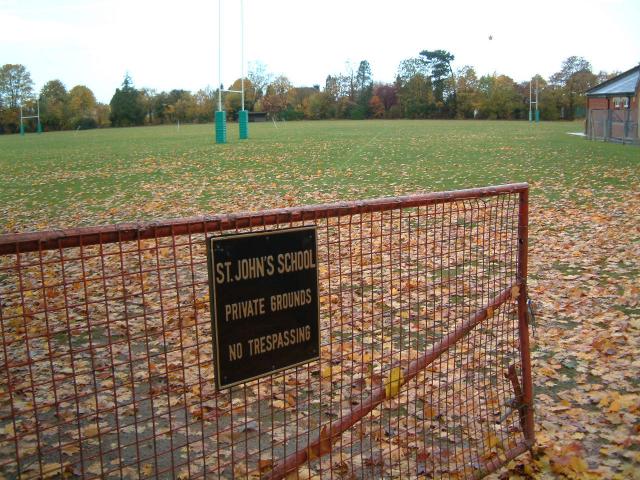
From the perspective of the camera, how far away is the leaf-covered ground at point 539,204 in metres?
4.80

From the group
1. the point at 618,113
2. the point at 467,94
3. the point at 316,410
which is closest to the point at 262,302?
the point at 316,410

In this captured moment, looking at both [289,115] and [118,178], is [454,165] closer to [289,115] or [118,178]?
[118,178]

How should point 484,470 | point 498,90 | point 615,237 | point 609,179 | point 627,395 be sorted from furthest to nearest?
point 498,90 → point 609,179 → point 615,237 → point 627,395 → point 484,470

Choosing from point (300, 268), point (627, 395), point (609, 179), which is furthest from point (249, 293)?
point (609, 179)

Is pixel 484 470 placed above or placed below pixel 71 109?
below

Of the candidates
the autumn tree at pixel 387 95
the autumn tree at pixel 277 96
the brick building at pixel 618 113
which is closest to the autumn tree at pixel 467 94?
the autumn tree at pixel 387 95

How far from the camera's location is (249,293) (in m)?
2.97

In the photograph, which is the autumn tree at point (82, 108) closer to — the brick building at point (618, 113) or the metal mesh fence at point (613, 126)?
the brick building at point (618, 113)

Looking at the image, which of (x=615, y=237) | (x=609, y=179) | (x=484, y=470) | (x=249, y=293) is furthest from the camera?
(x=609, y=179)

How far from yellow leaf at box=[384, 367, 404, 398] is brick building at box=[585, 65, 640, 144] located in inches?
1211

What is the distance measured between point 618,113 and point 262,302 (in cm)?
3380

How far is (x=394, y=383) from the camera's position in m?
3.79

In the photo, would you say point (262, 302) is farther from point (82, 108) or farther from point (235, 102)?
point (82, 108)

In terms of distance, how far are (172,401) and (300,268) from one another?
8.27ft
